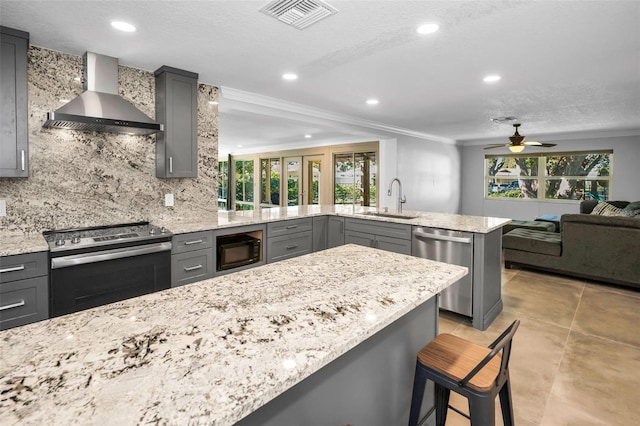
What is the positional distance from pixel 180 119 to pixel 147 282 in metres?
1.58

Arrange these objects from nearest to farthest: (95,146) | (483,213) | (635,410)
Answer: (635,410) → (95,146) → (483,213)

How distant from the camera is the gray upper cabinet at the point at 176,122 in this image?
3.22 m

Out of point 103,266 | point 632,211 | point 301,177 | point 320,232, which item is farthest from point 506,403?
point 301,177

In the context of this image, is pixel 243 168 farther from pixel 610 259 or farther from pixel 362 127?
pixel 610 259

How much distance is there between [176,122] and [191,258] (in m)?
1.32

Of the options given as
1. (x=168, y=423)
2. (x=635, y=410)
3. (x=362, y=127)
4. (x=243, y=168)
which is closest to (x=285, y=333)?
(x=168, y=423)

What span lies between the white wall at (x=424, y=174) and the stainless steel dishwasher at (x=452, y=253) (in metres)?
3.72

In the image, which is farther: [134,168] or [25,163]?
[134,168]

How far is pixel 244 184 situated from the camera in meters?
11.2

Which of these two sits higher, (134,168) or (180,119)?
(180,119)

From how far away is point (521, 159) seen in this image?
28.6 feet

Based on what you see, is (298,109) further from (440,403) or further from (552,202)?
(552,202)

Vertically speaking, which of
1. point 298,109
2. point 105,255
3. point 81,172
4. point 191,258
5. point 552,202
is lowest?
point 191,258

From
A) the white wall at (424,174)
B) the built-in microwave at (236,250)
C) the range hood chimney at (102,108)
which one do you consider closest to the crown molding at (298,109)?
the white wall at (424,174)
